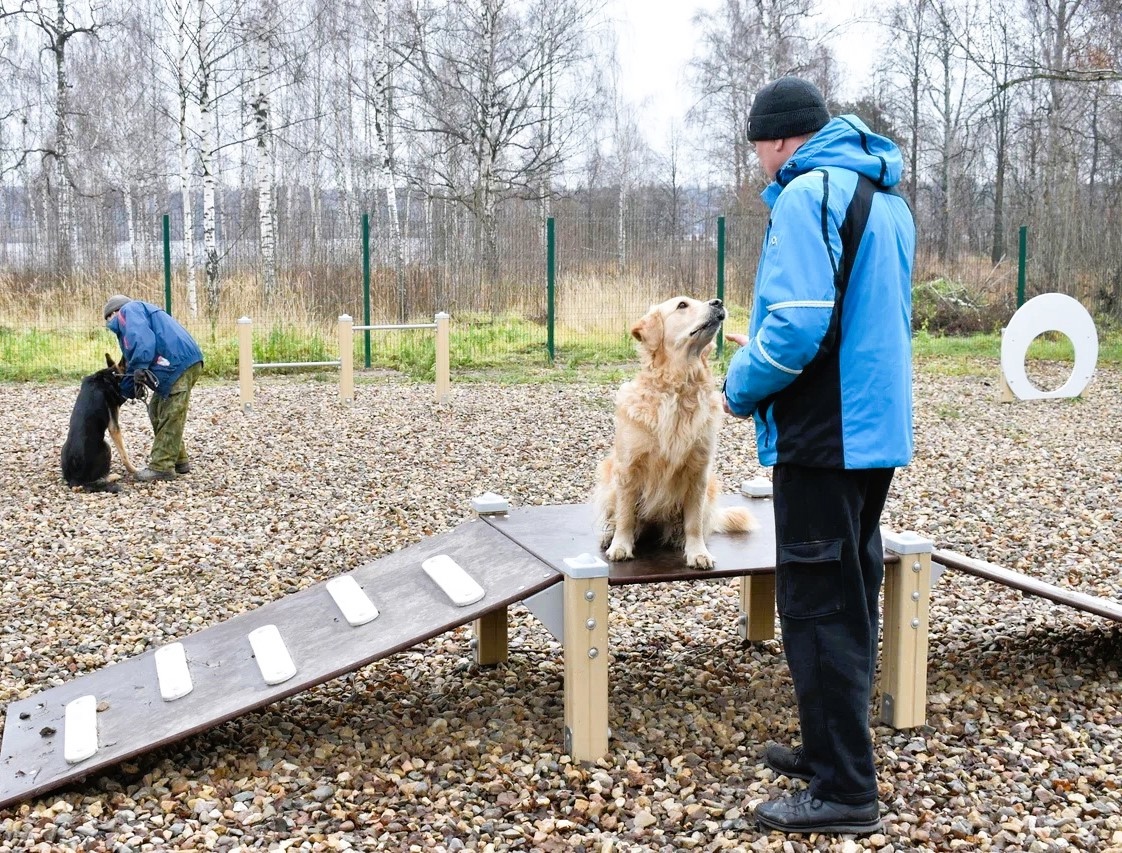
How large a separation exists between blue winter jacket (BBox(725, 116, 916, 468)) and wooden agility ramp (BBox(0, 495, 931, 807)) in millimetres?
928

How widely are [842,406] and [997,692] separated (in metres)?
1.82

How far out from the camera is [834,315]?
284 centimetres

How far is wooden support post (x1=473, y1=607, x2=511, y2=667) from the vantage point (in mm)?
4391

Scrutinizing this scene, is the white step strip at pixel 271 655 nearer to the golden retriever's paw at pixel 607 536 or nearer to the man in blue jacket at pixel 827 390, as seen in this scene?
the golden retriever's paw at pixel 607 536

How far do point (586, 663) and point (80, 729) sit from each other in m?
1.62

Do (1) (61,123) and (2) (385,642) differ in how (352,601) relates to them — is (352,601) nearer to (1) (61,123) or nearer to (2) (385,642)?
(2) (385,642)

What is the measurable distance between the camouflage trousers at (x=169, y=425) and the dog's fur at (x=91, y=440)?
32 cm

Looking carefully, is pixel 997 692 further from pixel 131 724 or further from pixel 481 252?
pixel 481 252

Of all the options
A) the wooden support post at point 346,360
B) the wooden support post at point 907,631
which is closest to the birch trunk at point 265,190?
the wooden support post at point 346,360

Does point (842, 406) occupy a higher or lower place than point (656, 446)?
higher

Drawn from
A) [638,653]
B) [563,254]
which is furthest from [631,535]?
[563,254]

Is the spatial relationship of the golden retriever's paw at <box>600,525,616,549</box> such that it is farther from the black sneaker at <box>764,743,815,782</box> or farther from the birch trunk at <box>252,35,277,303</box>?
the birch trunk at <box>252,35,277,303</box>

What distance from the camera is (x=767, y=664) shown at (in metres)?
4.36

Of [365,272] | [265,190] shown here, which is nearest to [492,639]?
[365,272]
